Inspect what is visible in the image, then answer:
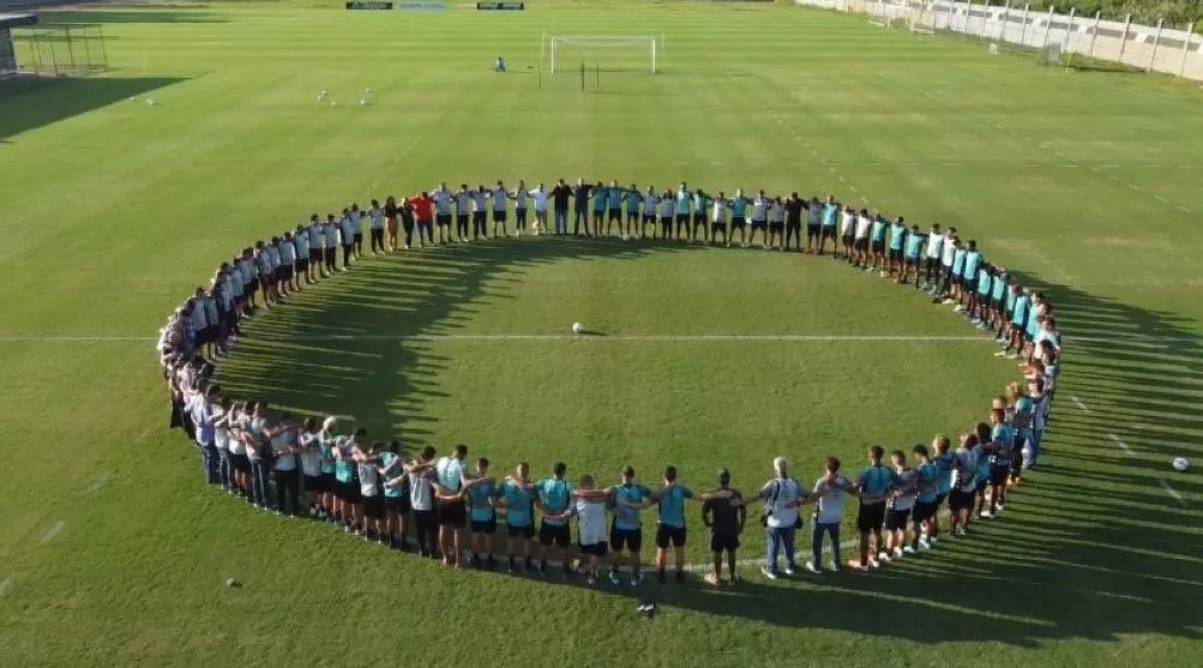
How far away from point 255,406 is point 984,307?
41.5 ft

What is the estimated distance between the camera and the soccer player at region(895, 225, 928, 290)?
814 inches

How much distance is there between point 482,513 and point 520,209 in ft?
48.3

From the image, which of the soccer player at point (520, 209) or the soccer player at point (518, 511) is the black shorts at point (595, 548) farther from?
the soccer player at point (520, 209)

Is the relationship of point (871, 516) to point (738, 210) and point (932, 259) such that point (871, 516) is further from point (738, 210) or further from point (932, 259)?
point (738, 210)

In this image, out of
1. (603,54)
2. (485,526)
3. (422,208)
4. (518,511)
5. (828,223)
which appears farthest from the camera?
(603,54)

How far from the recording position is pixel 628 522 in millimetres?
11094

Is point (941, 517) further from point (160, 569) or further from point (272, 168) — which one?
point (272, 168)

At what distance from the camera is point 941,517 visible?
12.7 meters

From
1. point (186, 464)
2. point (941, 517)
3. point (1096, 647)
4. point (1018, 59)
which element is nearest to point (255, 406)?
point (186, 464)

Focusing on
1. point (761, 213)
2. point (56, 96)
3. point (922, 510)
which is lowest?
point (56, 96)

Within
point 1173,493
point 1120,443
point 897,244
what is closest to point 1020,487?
point 1173,493

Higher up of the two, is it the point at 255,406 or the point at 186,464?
the point at 255,406

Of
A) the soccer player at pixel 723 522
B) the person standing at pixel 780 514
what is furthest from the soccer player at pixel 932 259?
the soccer player at pixel 723 522

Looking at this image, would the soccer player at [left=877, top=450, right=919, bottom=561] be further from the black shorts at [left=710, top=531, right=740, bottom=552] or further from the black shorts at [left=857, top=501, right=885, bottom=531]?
the black shorts at [left=710, top=531, right=740, bottom=552]
